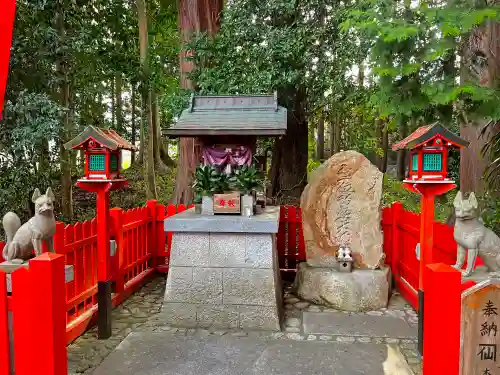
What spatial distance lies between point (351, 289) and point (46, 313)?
14.6 ft

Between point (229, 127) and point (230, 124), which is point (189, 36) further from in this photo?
point (229, 127)

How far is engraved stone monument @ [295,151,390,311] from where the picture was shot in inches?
239

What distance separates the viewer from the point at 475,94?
507cm

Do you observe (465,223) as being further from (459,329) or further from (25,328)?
(25,328)

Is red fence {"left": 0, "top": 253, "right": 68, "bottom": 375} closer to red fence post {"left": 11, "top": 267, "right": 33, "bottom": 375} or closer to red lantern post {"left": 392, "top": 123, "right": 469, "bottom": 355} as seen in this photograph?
red fence post {"left": 11, "top": 267, "right": 33, "bottom": 375}

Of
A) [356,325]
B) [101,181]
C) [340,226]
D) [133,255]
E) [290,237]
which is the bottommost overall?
[356,325]

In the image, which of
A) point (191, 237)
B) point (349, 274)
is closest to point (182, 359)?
point (191, 237)

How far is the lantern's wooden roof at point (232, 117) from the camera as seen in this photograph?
5820mm

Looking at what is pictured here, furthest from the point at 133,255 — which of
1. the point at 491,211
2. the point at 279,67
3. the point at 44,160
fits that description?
the point at 491,211

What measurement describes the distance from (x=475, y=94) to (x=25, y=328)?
5.41 m

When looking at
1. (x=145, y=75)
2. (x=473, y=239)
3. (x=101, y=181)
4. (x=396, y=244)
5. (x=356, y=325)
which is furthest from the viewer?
(x=145, y=75)

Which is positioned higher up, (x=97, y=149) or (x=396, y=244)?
(x=97, y=149)

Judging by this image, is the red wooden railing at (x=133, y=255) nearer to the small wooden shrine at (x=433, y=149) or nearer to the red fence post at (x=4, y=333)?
the red fence post at (x=4, y=333)

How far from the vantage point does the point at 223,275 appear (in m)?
5.30
